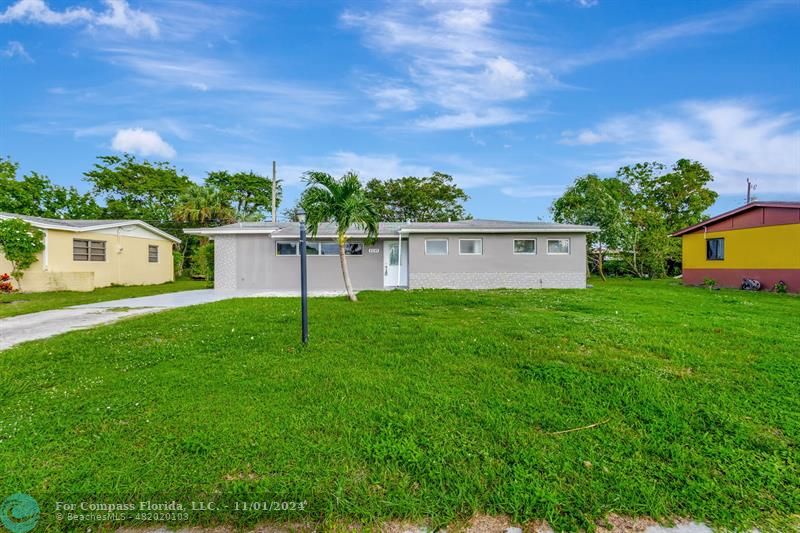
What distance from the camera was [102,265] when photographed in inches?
699

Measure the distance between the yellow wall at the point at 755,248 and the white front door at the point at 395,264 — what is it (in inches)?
601

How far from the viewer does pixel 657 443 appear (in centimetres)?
289

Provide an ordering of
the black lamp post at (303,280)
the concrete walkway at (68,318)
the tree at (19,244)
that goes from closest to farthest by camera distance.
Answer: the black lamp post at (303,280) < the concrete walkway at (68,318) < the tree at (19,244)

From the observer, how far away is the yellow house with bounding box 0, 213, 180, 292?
15.5 metres

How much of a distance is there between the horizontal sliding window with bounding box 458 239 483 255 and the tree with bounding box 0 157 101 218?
27.9 metres

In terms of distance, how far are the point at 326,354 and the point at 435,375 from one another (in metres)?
1.72

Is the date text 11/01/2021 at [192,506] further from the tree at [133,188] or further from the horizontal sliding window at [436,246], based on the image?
the tree at [133,188]

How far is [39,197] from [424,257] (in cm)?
2838

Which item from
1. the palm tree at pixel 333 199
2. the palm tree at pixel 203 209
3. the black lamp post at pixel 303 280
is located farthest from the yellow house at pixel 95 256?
the black lamp post at pixel 303 280

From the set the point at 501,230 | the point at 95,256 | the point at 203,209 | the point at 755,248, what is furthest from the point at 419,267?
the point at 203,209

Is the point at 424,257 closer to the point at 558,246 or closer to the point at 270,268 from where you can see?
the point at 558,246

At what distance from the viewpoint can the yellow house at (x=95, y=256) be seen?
51.0 feet

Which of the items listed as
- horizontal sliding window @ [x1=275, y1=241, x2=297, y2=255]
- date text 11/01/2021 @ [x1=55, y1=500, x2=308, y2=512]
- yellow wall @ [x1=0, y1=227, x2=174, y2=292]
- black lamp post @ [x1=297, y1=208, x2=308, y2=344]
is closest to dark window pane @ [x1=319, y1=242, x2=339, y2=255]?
horizontal sliding window @ [x1=275, y1=241, x2=297, y2=255]

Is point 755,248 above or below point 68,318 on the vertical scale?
above
